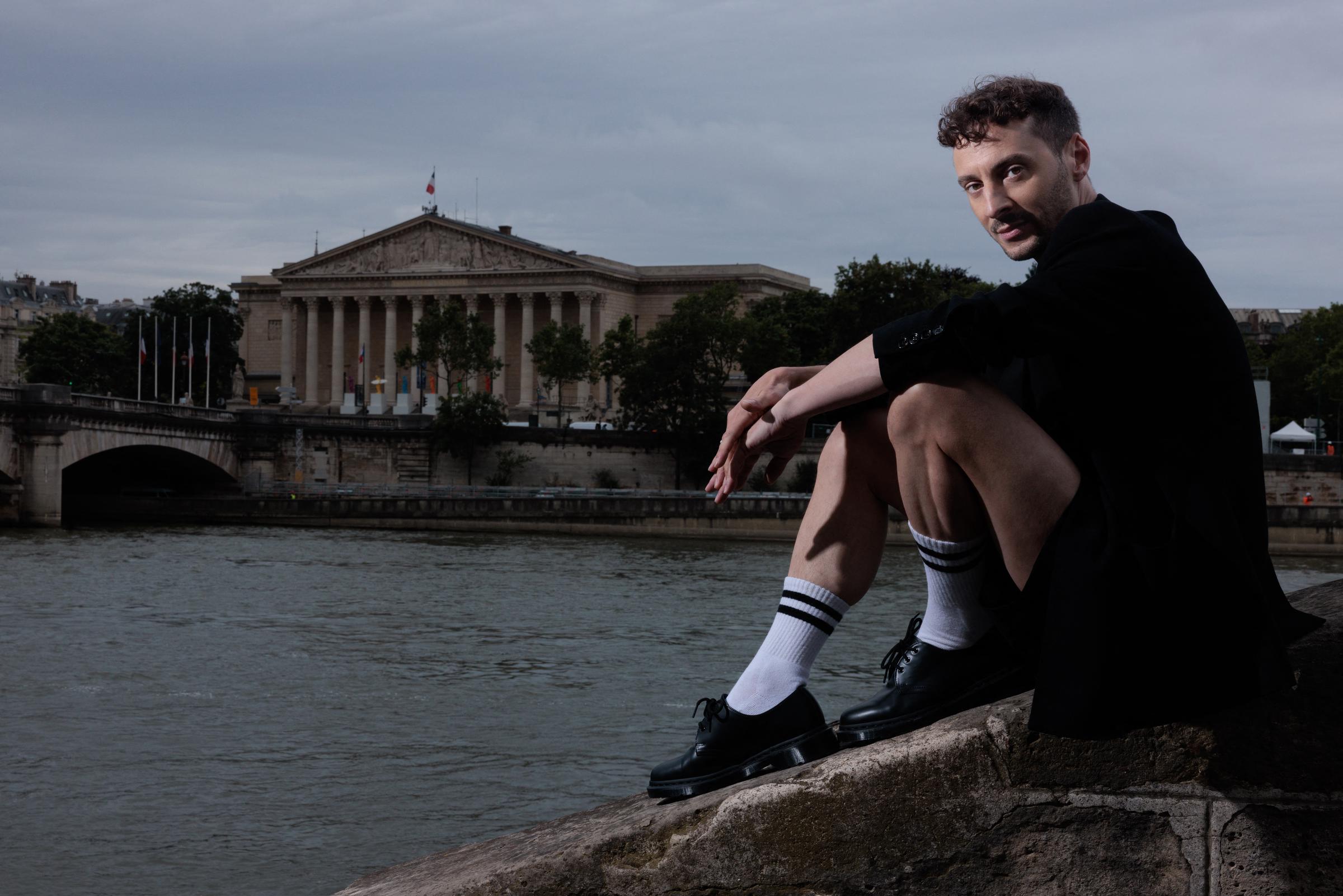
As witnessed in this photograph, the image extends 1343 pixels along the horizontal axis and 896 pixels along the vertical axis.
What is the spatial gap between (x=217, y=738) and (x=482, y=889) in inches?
329

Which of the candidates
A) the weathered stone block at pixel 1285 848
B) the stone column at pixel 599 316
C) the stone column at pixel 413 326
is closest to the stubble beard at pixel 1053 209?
the weathered stone block at pixel 1285 848

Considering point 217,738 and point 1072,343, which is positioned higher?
Answer: point 1072,343

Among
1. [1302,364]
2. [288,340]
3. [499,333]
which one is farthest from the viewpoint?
[288,340]

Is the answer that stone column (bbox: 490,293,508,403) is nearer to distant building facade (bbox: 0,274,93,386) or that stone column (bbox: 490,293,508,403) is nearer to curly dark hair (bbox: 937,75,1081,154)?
distant building facade (bbox: 0,274,93,386)

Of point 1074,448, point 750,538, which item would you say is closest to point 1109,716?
point 1074,448

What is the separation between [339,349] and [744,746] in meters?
81.3

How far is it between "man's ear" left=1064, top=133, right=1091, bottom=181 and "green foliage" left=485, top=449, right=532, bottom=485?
53.0 meters

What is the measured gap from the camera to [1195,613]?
2564 mm

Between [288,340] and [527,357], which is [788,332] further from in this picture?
[288,340]

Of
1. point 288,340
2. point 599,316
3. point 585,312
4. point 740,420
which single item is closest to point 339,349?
point 288,340

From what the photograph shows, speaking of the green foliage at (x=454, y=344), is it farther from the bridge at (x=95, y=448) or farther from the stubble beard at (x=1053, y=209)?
the stubble beard at (x=1053, y=209)

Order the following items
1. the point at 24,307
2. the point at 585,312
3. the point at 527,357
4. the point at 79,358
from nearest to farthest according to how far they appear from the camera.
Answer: the point at 79,358 → the point at 585,312 → the point at 527,357 → the point at 24,307

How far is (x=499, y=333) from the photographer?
79812 millimetres

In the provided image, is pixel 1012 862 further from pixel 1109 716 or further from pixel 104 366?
pixel 104 366
